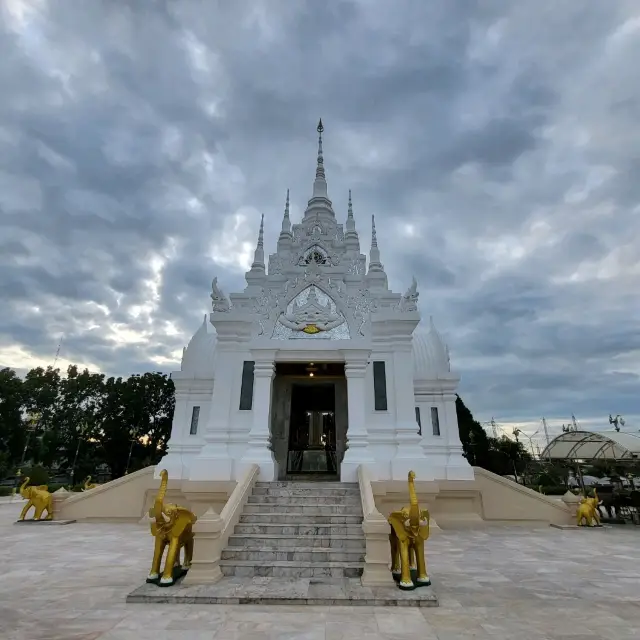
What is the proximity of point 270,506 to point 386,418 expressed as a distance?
14.5 feet

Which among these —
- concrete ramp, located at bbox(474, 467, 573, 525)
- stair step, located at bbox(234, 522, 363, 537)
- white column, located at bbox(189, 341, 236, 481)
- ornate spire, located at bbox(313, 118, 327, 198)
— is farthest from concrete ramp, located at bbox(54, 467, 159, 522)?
ornate spire, located at bbox(313, 118, 327, 198)

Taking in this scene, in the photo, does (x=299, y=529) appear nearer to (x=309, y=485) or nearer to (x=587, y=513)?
(x=309, y=485)

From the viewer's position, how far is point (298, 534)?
23.6ft

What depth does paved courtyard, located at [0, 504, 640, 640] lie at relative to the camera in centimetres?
409

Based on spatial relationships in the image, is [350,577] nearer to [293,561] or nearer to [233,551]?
[293,561]

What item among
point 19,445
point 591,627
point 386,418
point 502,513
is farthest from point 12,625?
point 19,445

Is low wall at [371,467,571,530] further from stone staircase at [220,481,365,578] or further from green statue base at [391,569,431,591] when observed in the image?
green statue base at [391,569,431,591]

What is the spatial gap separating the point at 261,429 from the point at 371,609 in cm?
596

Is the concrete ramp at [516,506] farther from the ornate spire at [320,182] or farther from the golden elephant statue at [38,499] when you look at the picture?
the golden elephant statue at [38,499]

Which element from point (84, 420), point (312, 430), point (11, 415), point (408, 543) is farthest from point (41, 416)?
point (408, 543)

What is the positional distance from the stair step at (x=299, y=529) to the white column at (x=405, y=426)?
3405 millimetres

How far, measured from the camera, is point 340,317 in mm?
11430

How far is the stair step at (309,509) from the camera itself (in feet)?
25.7

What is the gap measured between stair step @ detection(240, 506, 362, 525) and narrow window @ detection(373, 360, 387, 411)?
4.17 m
